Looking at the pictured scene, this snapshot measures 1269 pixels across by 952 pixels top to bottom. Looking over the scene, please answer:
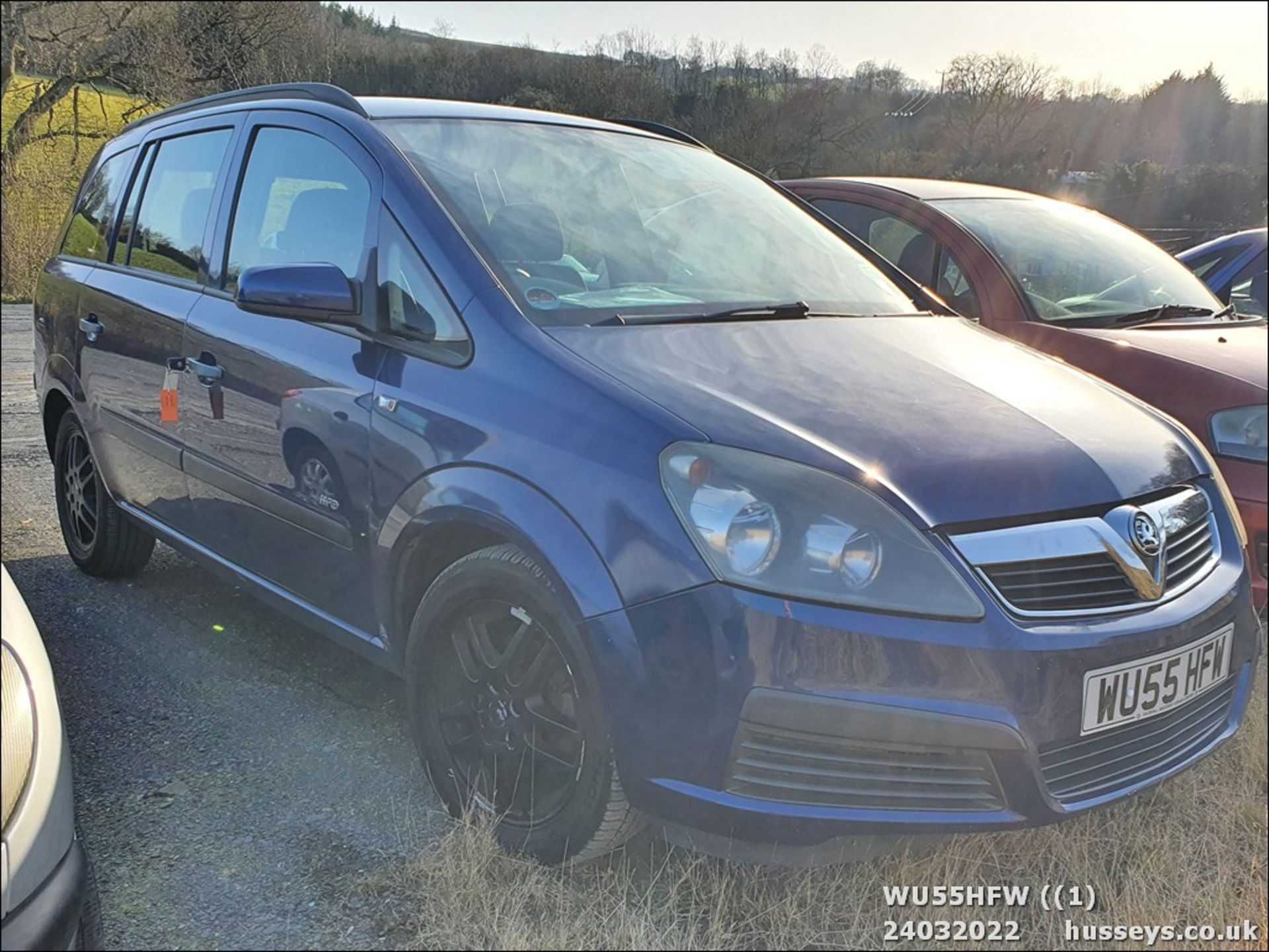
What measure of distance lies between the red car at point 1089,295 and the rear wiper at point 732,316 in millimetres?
1438

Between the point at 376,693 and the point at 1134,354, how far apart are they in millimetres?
2709

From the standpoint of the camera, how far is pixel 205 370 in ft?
9.73

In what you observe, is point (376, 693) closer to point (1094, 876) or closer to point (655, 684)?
point (655, 684)

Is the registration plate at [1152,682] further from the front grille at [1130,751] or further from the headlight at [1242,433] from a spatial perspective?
the headlight at [1242,433]

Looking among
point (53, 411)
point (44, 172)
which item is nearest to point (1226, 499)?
point (53, 411)

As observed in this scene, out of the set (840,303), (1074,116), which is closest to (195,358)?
(840,303)

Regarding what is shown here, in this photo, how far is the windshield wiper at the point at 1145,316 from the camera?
12.8 feet

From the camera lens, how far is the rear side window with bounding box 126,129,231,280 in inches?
127

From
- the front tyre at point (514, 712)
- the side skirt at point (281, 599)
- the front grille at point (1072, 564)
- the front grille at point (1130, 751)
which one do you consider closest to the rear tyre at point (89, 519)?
the side skirt at point (281, 599)

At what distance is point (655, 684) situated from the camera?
184 centimetres

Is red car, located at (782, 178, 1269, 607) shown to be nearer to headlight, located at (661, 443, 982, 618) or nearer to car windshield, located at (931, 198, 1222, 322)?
car windshield, located at (931, 198, 1222, 322)

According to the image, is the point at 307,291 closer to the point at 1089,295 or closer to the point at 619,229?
the point at 619,229

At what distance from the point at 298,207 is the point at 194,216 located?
65 cm

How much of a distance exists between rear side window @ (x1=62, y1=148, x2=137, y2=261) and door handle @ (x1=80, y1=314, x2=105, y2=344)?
0.86 ft
